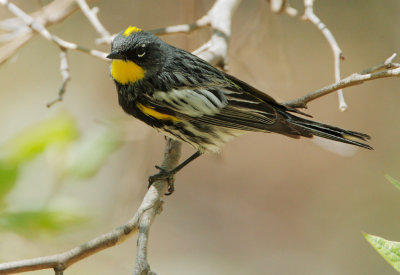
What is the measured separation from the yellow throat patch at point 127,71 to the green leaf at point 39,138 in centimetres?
69

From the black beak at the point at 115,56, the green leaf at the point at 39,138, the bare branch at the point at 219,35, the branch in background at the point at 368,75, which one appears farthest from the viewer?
the bare branch at the point at 219,35

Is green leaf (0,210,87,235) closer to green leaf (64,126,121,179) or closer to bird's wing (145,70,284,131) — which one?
green leaf (64,126,121,179)

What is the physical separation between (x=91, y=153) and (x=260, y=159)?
418 cm

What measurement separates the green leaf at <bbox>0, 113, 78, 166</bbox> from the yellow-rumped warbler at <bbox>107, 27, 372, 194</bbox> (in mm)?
701

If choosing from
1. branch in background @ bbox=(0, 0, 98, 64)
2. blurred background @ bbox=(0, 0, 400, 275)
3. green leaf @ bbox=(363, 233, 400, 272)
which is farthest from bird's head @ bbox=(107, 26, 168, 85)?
green leaf @ bbox=(363, 233, 400, 272)

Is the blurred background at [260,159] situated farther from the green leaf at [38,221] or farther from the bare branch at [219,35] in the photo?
the green leaf at [38,221]

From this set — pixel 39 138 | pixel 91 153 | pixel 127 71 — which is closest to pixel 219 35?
pixel 127 71

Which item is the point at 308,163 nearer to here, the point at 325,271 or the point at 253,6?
the point at 325,271

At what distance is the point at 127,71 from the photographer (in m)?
3.19

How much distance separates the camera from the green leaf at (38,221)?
7.48ft

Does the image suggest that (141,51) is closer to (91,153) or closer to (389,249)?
(91,153)

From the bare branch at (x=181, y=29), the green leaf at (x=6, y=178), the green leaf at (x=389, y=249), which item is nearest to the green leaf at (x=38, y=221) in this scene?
the green leaf at (x=6, y=178)

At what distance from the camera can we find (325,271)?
18.4 feet

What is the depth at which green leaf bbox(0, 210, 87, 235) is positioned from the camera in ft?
7.48
